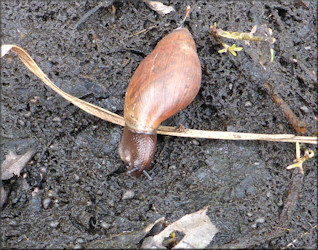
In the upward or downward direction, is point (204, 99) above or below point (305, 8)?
below

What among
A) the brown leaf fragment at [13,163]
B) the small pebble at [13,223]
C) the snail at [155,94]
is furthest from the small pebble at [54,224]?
the snail at [155,94]

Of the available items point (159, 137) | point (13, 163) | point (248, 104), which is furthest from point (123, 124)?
point (248, 104)

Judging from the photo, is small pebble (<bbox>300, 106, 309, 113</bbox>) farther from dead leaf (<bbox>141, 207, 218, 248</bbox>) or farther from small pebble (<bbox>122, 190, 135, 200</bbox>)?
small pebble (<bbox>122, 190, 135, 200</bbox>)

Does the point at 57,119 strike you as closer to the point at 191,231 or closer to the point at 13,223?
the point at 13,223

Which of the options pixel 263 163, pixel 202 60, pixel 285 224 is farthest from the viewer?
pixel 202 60

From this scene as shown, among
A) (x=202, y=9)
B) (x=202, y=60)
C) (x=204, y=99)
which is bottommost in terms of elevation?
(x=204, y=99)

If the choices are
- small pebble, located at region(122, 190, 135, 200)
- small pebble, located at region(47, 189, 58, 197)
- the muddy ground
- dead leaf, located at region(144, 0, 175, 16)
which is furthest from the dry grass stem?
dead leaf, located at region(144, 0, 175, 16)

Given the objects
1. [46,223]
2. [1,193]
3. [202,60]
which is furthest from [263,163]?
[1,193]

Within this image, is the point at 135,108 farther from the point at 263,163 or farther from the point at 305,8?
the point at 305,8

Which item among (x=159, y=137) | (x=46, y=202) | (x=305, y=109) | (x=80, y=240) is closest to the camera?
(x=80, y=240)
